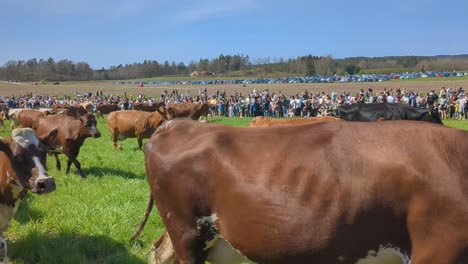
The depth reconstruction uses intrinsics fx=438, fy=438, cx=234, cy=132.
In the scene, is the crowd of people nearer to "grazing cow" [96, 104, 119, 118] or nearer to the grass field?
"grazing cow" [96, 104, 119, 118]

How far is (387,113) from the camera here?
1486cm

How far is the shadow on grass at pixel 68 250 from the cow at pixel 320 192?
2.56 metres

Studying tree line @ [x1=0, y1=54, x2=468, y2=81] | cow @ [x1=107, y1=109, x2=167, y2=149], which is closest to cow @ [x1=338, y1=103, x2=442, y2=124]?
cow @ [x1=107, y1=109, x2=167, y2=149]

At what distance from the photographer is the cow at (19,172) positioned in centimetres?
516

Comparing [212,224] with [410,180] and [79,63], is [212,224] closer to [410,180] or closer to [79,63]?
[410,180]

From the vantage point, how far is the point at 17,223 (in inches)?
266

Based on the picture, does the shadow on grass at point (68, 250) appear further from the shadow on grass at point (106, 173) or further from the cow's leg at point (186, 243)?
the shadow on grass at point (106, 173)

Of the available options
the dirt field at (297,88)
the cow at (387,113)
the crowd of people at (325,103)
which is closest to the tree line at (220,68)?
the dirt field at (297,88)

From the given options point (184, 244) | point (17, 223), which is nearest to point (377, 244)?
point (184, 244)

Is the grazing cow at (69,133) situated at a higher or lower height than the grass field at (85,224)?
higher

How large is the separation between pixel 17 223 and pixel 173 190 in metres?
4.65

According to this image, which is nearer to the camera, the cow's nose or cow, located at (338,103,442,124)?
the cow's nose

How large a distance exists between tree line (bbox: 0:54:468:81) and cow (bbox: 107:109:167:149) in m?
114

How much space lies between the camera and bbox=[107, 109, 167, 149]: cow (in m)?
16.1
